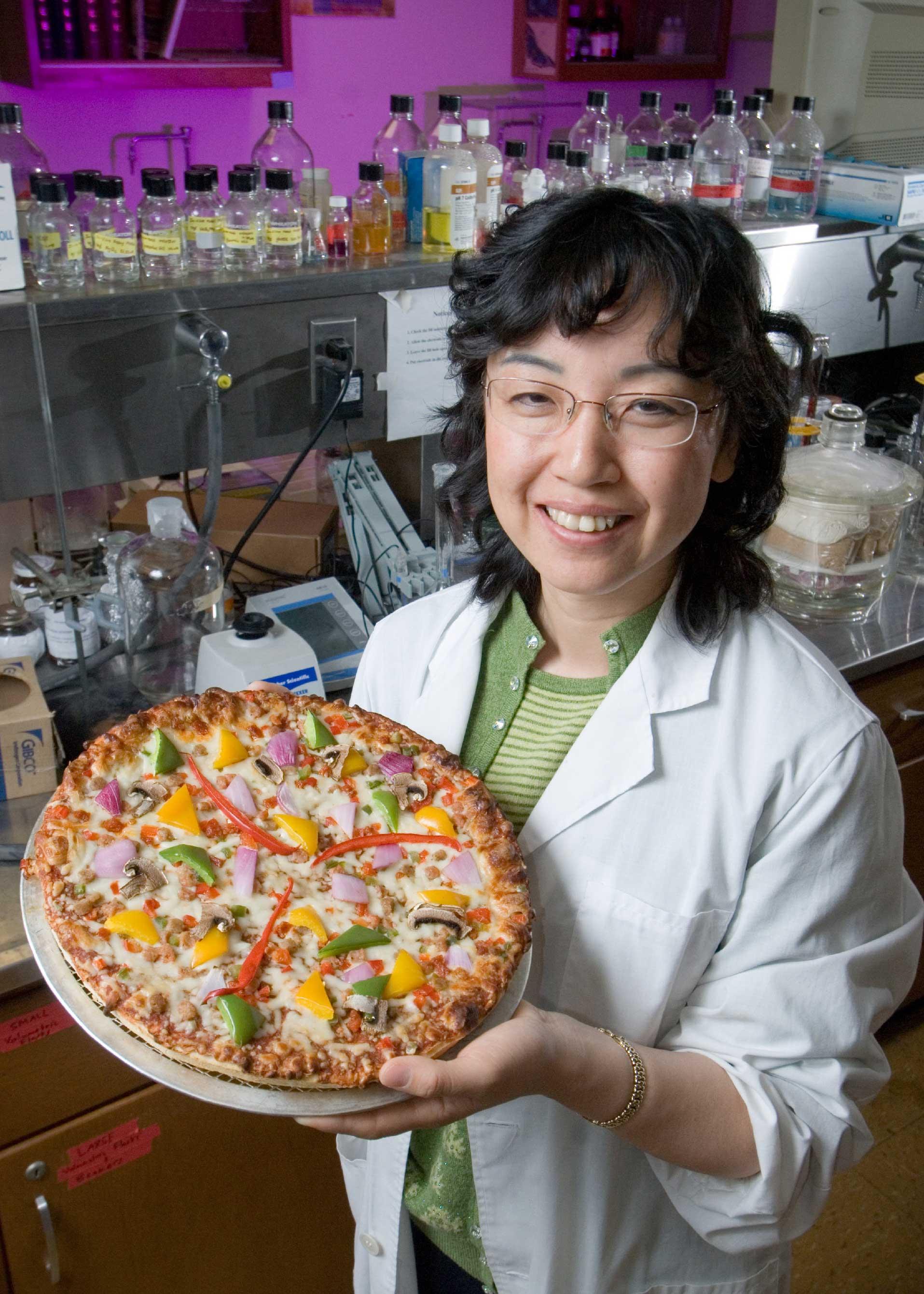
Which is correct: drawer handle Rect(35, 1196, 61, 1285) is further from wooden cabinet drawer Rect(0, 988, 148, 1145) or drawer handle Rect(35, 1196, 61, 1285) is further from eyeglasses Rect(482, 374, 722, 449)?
eyeglasses Rect(482, 374, 722, 449)

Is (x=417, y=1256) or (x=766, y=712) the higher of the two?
(x=766, y=712)

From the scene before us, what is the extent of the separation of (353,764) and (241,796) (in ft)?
0.41

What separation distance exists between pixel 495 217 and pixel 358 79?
7.31 ft

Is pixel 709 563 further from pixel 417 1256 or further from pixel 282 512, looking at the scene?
pixel 282 512

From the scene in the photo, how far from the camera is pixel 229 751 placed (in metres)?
1.25

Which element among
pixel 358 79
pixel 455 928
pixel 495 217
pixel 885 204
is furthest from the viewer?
pixel 358 79

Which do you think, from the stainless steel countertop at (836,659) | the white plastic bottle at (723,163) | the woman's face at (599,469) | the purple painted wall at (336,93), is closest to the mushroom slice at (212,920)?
the stainless steel countertop at (836,659)

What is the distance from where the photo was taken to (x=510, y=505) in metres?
1.06

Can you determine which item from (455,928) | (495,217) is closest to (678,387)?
(455,928)

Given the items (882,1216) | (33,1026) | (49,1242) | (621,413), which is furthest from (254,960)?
(882,1216)

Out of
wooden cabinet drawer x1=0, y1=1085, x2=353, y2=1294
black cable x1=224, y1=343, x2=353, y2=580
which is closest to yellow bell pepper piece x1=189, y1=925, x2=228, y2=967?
wooden cabinet drawer x1=0, y1=1085, x2=353, y2=1294

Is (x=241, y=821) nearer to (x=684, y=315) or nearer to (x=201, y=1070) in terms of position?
(x=201, y=1070)

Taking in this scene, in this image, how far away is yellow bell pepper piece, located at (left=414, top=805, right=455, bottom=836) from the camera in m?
1.17

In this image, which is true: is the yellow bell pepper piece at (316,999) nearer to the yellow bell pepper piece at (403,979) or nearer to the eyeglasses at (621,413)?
the yellow bell pepper piece at (403,979)
